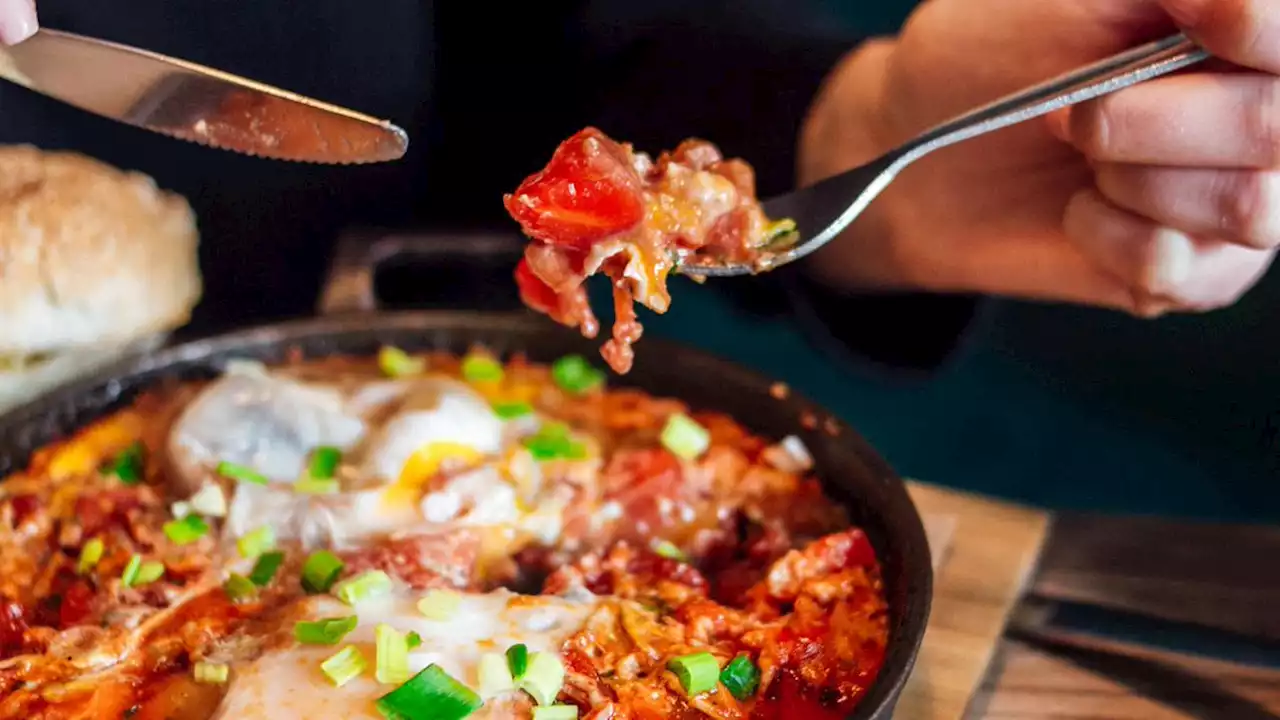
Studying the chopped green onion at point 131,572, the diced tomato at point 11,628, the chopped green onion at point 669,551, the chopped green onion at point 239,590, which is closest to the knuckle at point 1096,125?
the chopped green onion at point 669,551

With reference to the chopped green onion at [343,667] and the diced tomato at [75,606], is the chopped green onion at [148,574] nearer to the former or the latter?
the diced tomato at [75,606]

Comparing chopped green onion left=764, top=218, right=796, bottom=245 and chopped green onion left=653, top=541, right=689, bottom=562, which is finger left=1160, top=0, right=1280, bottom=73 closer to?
chopped green onion left=764, top=218, right=796, bottom=245

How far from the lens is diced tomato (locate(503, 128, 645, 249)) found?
1.22 meters

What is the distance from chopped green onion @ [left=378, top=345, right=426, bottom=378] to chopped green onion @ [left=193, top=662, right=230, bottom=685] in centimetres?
67

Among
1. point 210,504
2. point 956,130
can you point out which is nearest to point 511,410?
point 210,504

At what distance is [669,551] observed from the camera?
1517 mm

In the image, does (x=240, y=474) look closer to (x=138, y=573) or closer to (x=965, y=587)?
(x=138, y=573)

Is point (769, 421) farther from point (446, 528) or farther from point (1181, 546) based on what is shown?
point (1181, 546)

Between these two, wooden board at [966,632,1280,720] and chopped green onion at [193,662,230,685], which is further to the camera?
wooden board at [966,632,1280,720]

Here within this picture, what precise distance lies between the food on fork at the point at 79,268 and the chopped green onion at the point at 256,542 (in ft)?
1.71

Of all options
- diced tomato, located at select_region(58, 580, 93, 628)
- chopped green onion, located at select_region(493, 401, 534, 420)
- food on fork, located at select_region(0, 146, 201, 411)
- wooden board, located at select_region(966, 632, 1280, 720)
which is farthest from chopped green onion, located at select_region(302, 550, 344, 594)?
wooden board, located at select_region(966, 632, 1280, 720)

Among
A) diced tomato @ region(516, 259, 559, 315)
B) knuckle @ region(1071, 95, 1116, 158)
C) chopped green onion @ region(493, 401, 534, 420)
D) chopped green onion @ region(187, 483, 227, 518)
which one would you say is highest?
knuckle @ region(1071, 95, 1116, 158)

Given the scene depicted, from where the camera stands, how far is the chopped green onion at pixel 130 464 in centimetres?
163

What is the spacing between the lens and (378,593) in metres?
1.33
